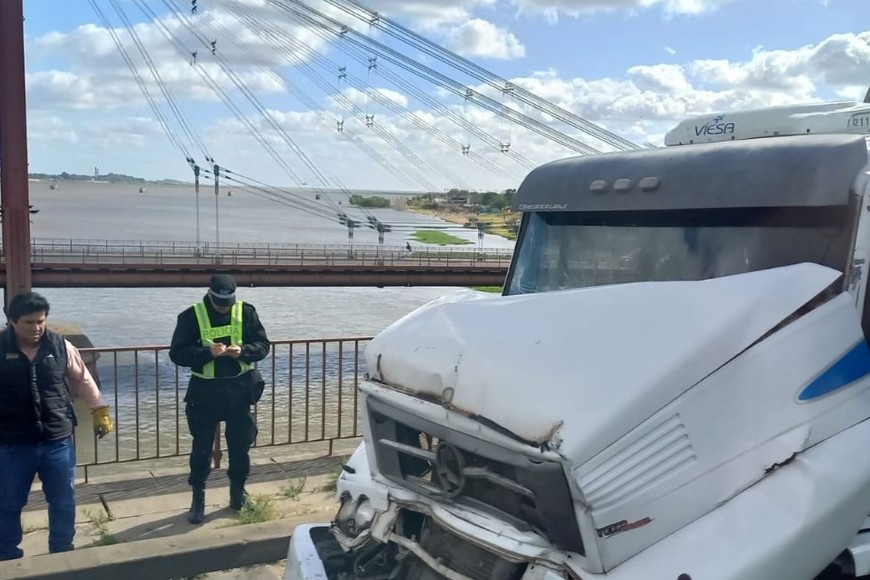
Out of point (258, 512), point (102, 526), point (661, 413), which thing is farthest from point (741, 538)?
point (102, 526)

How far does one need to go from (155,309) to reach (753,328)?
136 ft

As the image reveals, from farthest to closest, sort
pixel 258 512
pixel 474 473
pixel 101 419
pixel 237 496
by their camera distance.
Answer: pixel 237 496
pixel 258 512
pixel 101 419
pixel 474 473

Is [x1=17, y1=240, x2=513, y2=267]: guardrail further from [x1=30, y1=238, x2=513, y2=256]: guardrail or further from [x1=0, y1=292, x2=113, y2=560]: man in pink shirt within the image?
[x1=0, y1=292, x2=113, y2=560]: man in pink shirt

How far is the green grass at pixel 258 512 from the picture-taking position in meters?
5.36

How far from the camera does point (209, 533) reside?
4.88 m

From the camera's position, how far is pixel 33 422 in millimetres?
4523

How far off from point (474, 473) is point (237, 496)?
11.3 ft

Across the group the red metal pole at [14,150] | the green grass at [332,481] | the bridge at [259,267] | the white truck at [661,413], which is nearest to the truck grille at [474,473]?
the white truck at [661,413]

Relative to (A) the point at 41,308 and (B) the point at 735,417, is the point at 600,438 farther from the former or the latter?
(A) the point at 41,308

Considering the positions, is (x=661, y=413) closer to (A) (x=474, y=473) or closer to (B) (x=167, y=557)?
(A) (x=474, y=473)

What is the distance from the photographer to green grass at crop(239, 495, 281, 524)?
536 centimetres

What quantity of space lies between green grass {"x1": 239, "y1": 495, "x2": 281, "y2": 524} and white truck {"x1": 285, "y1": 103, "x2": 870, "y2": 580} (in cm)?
195

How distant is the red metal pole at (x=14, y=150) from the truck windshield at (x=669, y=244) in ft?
35.4

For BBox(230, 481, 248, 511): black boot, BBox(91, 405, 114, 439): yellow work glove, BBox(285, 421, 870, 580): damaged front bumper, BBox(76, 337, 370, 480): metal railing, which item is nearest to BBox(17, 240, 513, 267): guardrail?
BBox(76, 337, 370, 480): metal railing
